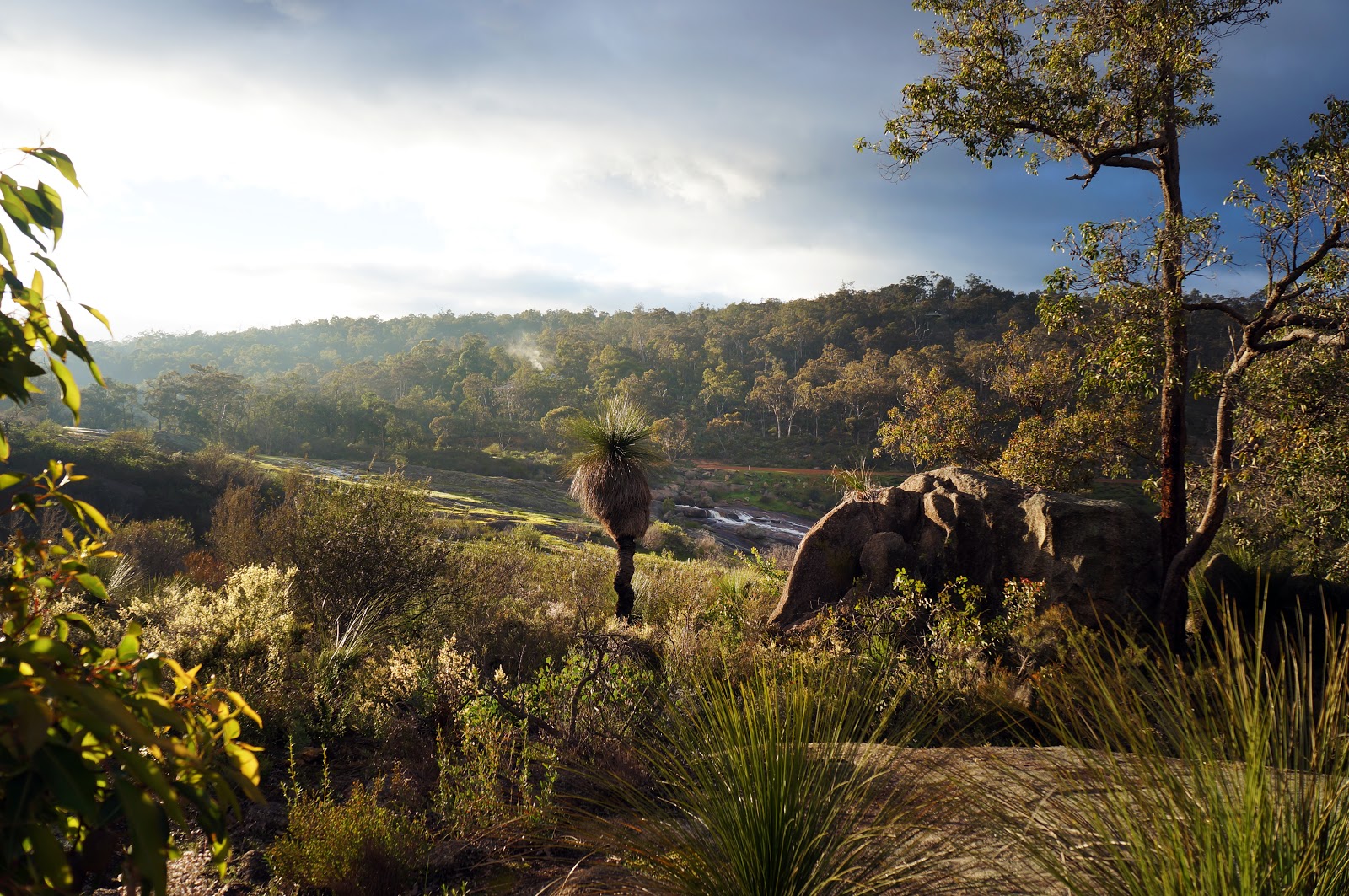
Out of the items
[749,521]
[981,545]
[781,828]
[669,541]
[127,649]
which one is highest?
[127,649]

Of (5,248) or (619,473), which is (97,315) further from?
(619,473)

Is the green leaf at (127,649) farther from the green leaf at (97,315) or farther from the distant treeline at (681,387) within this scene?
the distant treeline at (681,387)

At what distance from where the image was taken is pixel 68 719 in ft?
3.42

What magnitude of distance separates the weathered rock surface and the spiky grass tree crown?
3.14 metres

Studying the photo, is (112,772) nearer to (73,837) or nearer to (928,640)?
(73,837)

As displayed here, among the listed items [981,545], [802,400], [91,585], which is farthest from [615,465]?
[802,400]

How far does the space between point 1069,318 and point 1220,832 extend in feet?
25.8

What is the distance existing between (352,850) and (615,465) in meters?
8.24

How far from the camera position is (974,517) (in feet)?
31.3

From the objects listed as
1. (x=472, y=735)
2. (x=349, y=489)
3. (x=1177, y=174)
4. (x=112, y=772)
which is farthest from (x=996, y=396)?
(x=112, y=772)

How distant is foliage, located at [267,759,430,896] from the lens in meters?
3.55

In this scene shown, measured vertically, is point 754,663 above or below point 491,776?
above

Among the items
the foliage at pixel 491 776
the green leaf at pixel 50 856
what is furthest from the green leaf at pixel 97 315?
the foliage at pixel 491 776

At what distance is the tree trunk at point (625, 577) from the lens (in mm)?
11773
